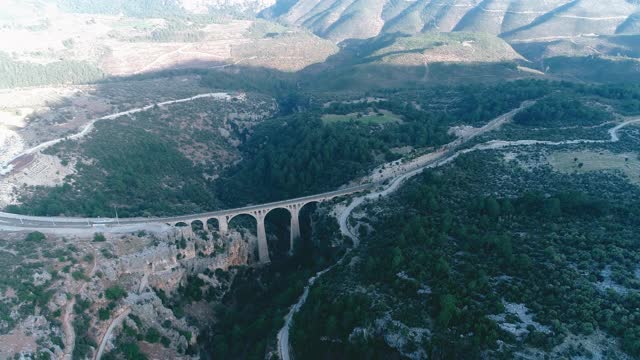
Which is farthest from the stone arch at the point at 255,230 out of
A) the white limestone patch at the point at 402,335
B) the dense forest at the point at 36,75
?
the dense forest at the point at 36,75

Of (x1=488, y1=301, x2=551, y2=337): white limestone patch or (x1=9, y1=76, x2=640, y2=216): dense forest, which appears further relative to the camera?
(x1=9, y1=76, x2=640, y2=216): dense forest

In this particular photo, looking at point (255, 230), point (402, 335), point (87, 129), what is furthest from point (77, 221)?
point (402, 335)

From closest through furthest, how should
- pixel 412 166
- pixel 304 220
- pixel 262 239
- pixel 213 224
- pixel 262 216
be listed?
pixel 213 224
pixel 262 216
pixel 262 239
pixel 304 220
pixel 412 166

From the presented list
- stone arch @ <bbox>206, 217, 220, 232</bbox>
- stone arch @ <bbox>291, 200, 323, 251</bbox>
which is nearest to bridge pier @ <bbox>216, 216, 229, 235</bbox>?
stone arch @ <bbox>206, 217, 220, 232</bbox>

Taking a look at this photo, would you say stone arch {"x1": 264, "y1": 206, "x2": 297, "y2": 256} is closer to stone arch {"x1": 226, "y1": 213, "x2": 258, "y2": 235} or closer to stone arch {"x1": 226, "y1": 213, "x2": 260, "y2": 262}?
stone arch {"x1": 226, "y1": 213, "x2": 260, "y2": 262}

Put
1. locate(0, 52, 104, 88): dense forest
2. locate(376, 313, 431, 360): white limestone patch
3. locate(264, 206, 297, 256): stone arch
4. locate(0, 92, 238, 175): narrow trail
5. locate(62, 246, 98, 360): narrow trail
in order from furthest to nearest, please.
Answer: locate(0, 52, 104, 88): dense forest, locate(264, 206, 297, 256): stone arch, locate(0, 92, 238, 175): narrow trail, locate(62, 246, 98, 360): narrow trail, locate(376, 313, 431, 360): white limestone patch

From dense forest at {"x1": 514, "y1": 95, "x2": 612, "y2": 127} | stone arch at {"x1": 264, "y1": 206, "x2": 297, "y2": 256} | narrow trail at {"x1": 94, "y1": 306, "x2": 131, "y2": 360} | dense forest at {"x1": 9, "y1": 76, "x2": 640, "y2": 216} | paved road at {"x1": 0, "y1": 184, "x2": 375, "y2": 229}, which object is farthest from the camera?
dense forest at {"x1": 514, "y1": 95, "x2": 612, "y2": 127}

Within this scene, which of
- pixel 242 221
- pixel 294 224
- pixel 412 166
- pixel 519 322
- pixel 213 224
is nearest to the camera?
pixel 519 322

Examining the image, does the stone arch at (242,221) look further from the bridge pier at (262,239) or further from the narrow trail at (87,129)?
the narrow trail at (87,129)

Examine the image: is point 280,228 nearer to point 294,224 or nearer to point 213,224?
point 294,224
